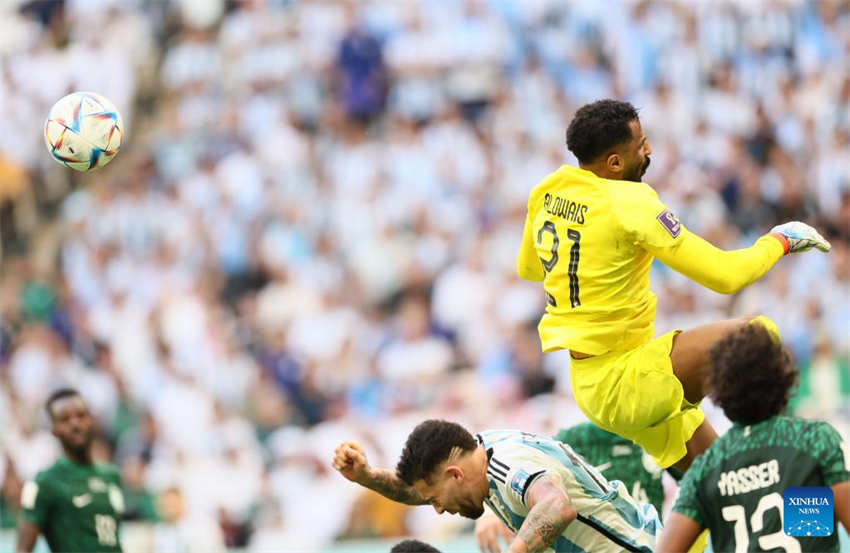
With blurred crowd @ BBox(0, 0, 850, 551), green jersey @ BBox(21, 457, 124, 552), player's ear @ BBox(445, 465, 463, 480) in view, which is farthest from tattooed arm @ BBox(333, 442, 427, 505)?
blurred crowd @ BBox(0, 0, 850, 551)

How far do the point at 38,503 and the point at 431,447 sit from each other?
3.76 metres

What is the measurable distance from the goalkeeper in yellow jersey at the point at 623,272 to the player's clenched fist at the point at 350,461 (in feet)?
3.12

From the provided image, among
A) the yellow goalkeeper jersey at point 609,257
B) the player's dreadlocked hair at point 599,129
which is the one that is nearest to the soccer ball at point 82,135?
the yellow goalkeeper jersey at point 609,257

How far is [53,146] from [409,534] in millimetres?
6274

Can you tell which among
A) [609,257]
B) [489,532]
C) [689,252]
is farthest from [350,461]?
[689,252]

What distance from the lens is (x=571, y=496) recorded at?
17.5 ft

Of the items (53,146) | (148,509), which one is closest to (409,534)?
(148,509)

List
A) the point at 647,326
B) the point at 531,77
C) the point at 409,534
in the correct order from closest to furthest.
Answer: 1. the point at 647,326
2. the point at 409,534
3. the point at 531,77

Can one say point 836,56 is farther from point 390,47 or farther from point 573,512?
point 573,512

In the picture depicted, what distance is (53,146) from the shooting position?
24.0 ft

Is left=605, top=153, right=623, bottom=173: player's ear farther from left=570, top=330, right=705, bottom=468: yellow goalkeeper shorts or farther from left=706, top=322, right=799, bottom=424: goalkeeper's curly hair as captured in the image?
left=706, top=322, right=799, bottom=424: goalkeeper's curly hair

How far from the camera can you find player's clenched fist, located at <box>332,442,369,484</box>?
542 cm

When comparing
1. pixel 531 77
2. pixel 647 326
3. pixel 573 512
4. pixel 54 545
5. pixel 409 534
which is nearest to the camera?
pixel 573 512

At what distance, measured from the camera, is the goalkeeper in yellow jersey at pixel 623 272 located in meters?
5.49
